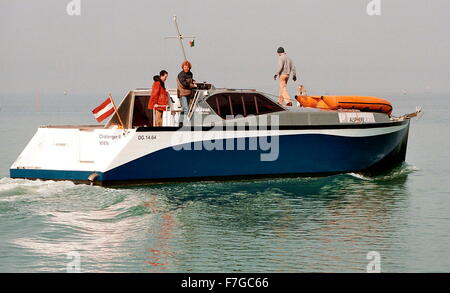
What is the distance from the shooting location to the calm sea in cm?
1034

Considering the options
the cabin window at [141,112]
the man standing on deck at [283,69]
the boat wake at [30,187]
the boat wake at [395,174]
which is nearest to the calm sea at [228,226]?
the boat wake at [30,187]

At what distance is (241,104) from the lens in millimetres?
16234

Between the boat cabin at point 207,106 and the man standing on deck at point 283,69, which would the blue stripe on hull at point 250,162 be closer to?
the boat cabin at point 207,106

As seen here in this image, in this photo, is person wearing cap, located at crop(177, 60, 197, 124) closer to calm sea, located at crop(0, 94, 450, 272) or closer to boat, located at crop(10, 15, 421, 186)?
boat, located at crop(10, 15, 421, 186)

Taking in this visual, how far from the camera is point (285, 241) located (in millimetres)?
11492

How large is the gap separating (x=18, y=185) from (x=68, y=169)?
42.9 inches

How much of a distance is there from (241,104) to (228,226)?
4.47 meters

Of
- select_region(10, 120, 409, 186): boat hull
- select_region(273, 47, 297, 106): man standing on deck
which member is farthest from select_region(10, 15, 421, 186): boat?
select_region(273, 47, 297, 106): man standing on deck

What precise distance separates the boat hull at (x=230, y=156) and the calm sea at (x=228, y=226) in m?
0.27

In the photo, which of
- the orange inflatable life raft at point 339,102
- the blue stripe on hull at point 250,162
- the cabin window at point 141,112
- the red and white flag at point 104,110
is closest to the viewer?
the blue stripe on hull at point 250,162

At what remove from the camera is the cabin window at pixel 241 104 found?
16.0m

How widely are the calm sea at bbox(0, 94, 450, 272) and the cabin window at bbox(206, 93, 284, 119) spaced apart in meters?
1.63

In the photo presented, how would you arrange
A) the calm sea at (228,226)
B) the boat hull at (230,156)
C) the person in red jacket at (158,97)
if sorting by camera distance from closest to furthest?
the calm sea at (228,226) < the boat hull at (230,156) < the person in red jacket at (158,97)

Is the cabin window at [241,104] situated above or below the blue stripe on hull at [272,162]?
above
